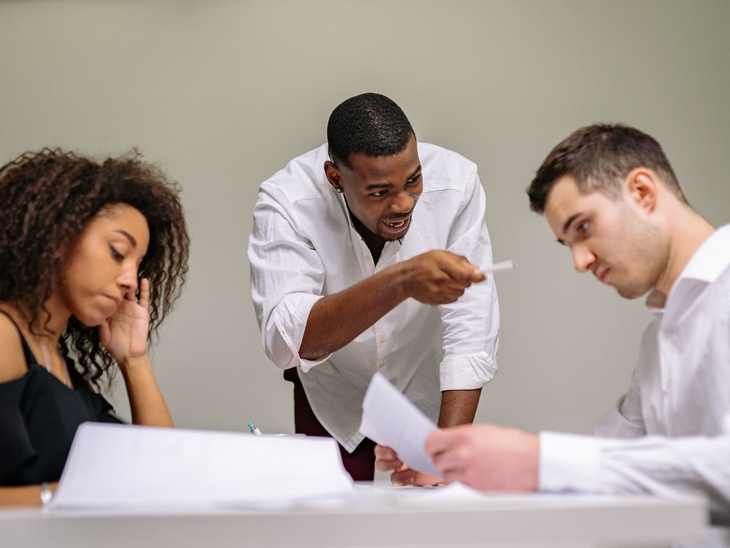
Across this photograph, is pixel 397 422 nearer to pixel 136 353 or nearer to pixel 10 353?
pixel 10 353

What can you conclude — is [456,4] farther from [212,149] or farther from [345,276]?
[345,276]

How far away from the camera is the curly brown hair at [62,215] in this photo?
1.45 metres

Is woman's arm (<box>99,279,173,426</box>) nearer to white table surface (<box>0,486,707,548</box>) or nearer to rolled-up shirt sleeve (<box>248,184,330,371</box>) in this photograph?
rolled-up shirt sleeve (<box>248,184,330,371</box>)

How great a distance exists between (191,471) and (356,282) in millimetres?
1319

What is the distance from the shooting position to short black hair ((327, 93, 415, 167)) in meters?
2.01

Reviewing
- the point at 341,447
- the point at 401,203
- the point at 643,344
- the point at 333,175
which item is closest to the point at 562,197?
the point at 643,344

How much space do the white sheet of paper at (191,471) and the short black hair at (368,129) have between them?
1.04 metres

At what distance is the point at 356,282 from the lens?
2.29 meters

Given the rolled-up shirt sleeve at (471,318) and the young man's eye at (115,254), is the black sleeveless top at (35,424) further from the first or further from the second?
the rolled-up shirt sleeve at (471,318)

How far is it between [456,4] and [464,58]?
225 millimetres

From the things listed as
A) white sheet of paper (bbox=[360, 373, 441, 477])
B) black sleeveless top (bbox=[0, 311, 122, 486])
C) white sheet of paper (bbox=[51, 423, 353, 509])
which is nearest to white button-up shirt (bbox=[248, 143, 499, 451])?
black sleeveless top (bbox=[0, 311, 122, 486])

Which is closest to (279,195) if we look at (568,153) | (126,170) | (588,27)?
(126,170)

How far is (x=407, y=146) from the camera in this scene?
6.62 feet

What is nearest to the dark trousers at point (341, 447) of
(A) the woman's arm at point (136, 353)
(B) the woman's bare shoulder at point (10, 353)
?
(A) the woman's arm at point (136, 353)
